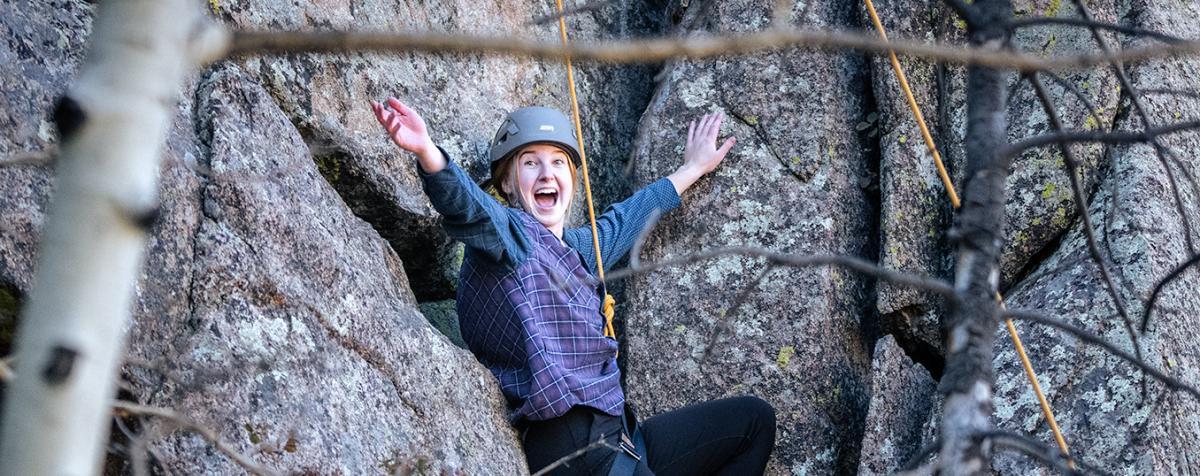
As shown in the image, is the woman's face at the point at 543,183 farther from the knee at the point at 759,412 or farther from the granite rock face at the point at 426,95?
the knee at the point at 759,412

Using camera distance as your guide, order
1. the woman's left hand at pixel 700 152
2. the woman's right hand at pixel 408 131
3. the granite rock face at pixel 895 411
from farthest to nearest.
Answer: the woman's left hand at pixel 700 152 < the granite rock face at pixel 895 411 < the woman's right hand at pixel 408 131

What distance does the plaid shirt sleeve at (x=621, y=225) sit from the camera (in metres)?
5.19

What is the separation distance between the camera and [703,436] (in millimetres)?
4832

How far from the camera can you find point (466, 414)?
4.34 m

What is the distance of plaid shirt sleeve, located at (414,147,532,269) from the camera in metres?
4.22

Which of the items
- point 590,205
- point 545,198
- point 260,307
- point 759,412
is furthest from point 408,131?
point 759,412

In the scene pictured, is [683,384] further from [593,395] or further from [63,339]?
[63,339]

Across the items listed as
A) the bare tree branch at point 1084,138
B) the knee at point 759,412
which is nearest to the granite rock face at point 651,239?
the knee at point 759,412

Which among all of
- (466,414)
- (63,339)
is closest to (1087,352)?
(466,414)

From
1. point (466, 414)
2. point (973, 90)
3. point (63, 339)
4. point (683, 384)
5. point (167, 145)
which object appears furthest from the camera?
point (683, 384)

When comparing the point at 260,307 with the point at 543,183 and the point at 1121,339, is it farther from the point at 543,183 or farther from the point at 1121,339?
the point at 1121,339

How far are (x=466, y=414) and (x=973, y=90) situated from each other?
8.39ft

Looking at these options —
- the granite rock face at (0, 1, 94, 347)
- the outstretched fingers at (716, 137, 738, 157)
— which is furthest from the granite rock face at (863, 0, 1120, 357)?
the granite rock face at (0, 1, 94, 347)

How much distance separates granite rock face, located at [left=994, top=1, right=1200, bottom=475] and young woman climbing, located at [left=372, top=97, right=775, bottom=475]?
108 centimetres
